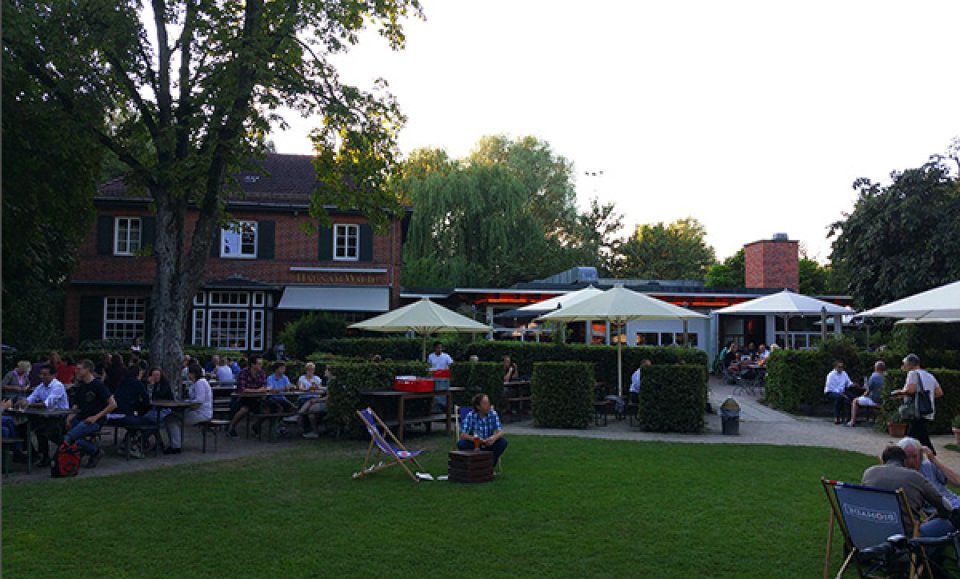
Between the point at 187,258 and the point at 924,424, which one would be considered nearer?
the point at 924,424

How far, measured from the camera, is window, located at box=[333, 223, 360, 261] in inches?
1160

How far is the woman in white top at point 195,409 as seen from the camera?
11.2 m

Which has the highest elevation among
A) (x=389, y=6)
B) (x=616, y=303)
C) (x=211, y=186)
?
(x=389, y=6)

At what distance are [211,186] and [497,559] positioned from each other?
12.2 meters

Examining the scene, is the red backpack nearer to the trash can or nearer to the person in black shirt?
the person in black shirt

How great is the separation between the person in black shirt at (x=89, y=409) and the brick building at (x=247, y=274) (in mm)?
17656

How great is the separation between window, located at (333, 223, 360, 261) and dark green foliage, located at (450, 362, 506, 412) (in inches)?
608

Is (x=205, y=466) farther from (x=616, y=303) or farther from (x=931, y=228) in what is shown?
(x=931, y=228)

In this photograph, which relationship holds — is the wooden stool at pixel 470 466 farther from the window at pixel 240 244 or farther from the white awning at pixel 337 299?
the window at pixel 240 244

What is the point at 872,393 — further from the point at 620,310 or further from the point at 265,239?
the point at 265,239

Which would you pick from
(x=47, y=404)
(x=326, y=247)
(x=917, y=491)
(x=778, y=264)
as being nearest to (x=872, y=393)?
(x=917, y=491)

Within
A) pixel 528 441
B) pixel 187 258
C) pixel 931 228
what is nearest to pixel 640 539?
pixel 528 441

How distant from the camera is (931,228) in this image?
23953 millimetres

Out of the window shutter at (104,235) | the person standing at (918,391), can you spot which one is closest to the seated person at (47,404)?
the person standing at (918,391)
